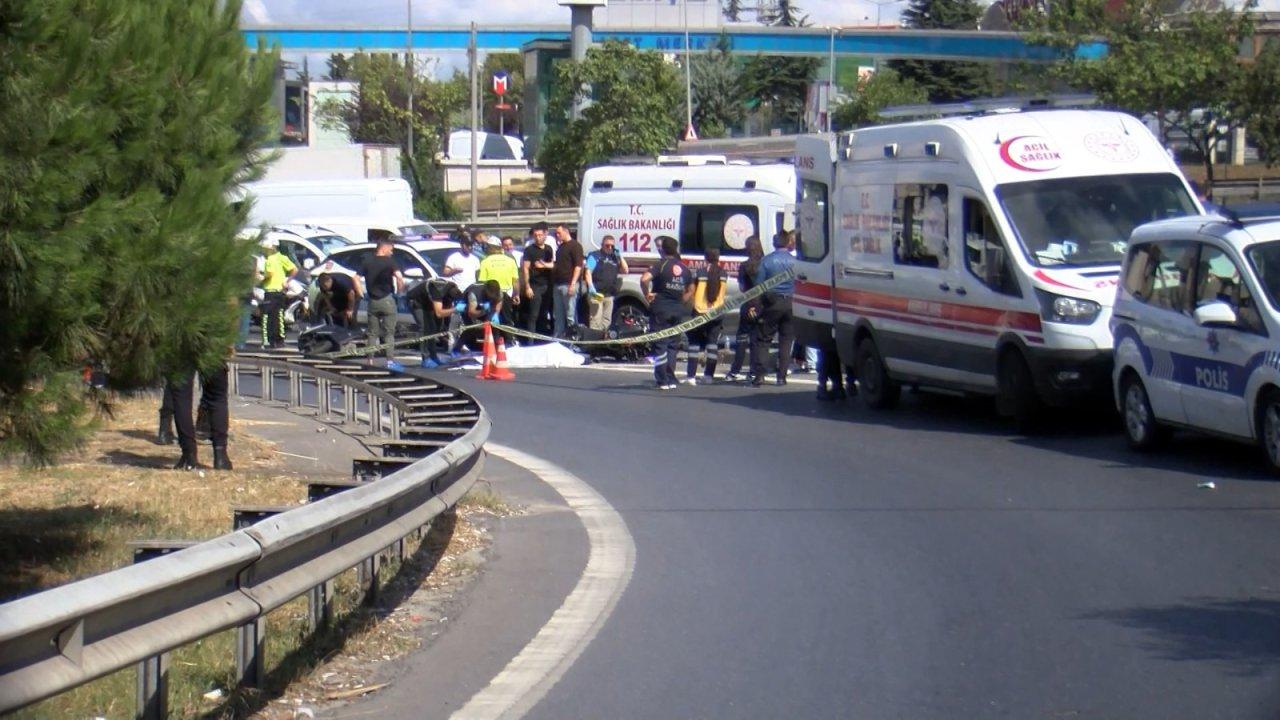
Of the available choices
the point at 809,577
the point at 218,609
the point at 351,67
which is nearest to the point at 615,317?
the point at 809,577

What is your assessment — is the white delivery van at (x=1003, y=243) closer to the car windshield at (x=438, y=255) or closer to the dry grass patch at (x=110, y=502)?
the dry grass patch at (x=110, y=502)

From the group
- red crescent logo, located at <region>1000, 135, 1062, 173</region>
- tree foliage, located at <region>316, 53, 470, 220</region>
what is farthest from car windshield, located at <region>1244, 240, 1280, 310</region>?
tree foliage, located at <region>316, 53, 470, 220</region>

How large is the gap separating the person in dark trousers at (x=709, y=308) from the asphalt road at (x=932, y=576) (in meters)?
5.44

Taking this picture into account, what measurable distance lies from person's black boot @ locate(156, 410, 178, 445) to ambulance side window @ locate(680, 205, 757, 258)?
11.9 metres

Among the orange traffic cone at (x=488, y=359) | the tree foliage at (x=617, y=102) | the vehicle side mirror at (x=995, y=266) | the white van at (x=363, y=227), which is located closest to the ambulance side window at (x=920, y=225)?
the vehicle side mirror at (x=995, y=266)

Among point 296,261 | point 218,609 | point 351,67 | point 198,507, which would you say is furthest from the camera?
point 351,67

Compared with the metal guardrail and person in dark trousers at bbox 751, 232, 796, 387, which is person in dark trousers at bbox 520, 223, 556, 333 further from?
the metal guardrail

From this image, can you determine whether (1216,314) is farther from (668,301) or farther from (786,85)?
(786,85)

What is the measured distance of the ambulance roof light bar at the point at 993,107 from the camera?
16328 millimetres

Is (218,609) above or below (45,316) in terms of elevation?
below

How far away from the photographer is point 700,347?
70.0 ft

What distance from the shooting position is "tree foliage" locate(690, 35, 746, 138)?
7231 cm

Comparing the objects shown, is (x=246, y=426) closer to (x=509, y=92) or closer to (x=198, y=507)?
(x=198, y=507)

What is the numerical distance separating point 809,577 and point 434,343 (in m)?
15.9
